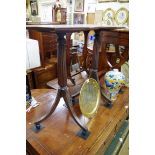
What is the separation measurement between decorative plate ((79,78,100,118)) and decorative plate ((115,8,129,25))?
1.74 meters

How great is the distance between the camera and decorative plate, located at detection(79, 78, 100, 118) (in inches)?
36.5

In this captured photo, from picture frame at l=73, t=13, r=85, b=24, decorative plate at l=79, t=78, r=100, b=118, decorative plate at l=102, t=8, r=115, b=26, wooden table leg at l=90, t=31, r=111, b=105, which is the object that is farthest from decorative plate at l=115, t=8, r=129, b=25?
decorative plate at l=79, t=78, r=100, b=118

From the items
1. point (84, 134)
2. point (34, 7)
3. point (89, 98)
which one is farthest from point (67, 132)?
point (34, 7)

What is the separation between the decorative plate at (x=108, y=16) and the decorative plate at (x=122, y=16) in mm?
79

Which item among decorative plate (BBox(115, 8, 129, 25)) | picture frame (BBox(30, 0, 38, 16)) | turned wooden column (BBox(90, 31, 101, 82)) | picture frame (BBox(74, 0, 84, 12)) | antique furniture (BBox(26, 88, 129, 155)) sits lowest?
antique furniture (BBox(26, 88, 129, 155))

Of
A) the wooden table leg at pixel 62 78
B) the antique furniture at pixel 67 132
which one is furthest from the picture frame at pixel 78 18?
the wooden table leg at pixel 62 78

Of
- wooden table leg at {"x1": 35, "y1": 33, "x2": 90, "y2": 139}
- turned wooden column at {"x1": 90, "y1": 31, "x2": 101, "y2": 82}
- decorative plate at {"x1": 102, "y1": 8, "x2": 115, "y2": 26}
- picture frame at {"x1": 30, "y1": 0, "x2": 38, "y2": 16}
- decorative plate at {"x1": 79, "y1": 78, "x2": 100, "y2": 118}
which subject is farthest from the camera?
picture frame at {"x1": 30, "y1": 0, "x2": 38, "y2": 16}

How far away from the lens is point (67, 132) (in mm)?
933

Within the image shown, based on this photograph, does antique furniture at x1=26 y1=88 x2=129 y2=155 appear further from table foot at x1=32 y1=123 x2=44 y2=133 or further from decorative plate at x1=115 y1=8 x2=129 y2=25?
decorative plate at x1=115 y1=8 x2=129 y2=25

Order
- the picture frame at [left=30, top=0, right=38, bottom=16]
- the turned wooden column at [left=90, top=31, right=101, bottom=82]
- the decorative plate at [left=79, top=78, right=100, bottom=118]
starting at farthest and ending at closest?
the picture frame at [left=30, top=0, right=38, bottom=16], the turned wooden column at [left=90, top=31, right=101, bottom=82], the decorative plate at [left=79, top=78, right=100, bottom=118]

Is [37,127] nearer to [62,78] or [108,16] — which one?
[62,78]
